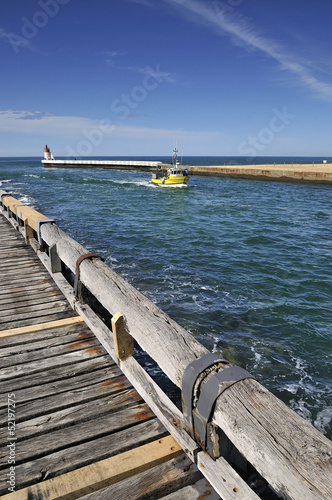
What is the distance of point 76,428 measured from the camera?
279 cm

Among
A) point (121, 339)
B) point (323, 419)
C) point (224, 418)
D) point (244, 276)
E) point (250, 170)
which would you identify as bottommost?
point (323, 419)

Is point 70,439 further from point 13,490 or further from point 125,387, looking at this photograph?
point 125,387

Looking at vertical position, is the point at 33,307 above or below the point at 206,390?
below

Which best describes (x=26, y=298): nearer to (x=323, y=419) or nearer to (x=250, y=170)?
(x=323, y=419)

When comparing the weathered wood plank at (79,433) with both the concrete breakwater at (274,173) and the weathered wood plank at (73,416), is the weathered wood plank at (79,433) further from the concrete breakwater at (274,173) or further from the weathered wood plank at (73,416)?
the concrete breakwater at (274,173)

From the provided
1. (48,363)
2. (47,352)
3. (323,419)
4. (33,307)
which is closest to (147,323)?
(48,363)

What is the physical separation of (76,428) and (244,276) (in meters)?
8.66

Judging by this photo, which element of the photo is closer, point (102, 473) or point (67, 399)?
point (102, 473)

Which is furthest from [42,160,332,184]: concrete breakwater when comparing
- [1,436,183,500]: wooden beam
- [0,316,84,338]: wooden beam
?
[1,436,183,500]: wooden beam

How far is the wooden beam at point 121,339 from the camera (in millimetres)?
3205

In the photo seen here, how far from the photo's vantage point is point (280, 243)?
49.1ft

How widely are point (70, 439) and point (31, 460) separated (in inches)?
12.4

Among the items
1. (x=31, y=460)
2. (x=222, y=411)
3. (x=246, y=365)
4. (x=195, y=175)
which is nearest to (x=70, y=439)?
(x=31, y=460)

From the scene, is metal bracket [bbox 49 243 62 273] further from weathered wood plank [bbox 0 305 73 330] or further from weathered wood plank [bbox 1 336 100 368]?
weathered wood plank [bbox 1 336 100 368]
